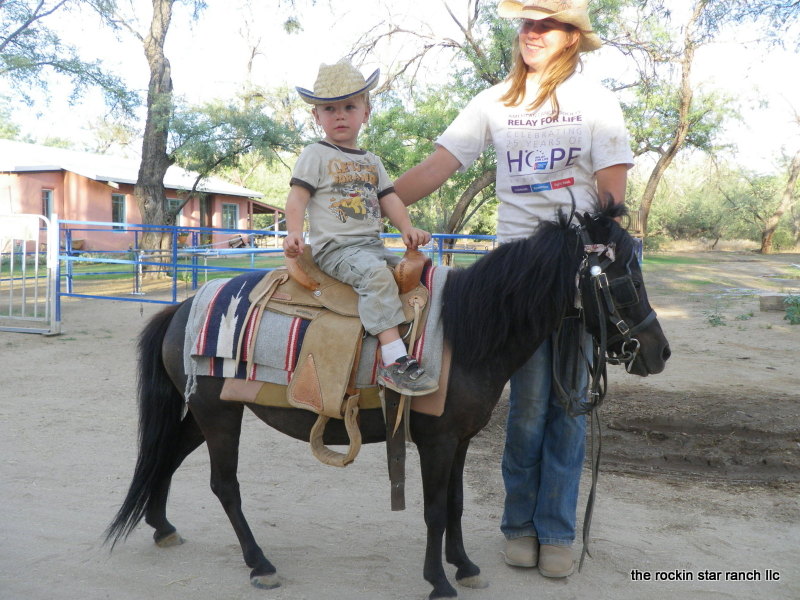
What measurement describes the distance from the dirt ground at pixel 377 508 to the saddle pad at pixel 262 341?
0.87 metres

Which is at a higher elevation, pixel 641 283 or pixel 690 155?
pixel 690 155

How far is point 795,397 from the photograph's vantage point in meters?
5.46

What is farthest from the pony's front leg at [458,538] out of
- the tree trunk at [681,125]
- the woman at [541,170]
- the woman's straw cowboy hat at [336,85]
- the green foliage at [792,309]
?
the tree trunk at [681,125]

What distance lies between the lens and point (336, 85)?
2662 millimetres

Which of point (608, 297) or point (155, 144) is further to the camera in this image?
point (155, 144)

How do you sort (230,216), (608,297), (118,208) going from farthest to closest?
1. (230,216)
2. (118,208)
3. (608,297)

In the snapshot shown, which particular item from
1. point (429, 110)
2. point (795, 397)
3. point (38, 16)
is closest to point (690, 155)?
point (429, 110)

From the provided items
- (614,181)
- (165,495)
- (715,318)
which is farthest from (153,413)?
(715,318)

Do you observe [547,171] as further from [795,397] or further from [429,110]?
[429,110]

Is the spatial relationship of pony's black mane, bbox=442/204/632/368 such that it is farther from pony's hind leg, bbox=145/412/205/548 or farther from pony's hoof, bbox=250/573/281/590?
pony's hind leg, bbox=145/412/205/548

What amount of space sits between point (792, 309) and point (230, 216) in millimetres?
24843

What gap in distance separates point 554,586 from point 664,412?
279cm

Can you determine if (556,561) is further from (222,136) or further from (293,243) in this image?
(222,136)

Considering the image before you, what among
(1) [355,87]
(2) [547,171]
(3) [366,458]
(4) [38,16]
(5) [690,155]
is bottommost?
(3) [366,458]
